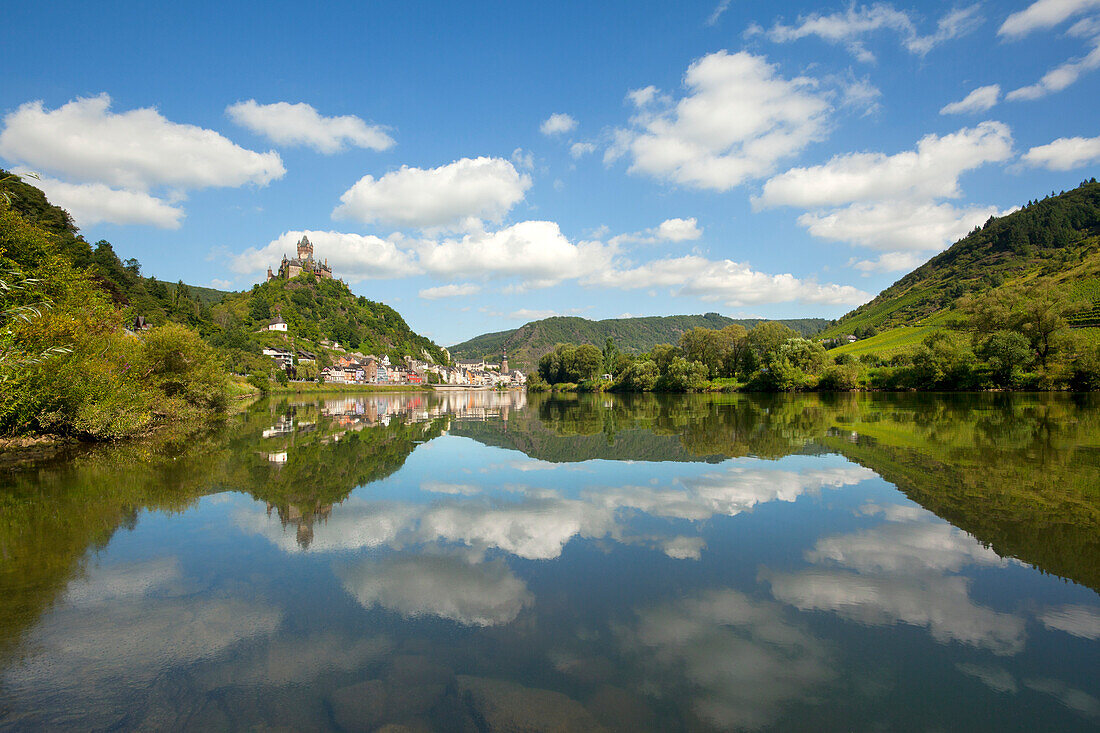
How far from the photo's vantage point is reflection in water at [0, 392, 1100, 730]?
5.02m

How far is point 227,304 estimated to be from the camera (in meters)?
167

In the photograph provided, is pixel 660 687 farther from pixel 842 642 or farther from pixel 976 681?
pixel 976 681

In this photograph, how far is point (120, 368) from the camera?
1006 inches

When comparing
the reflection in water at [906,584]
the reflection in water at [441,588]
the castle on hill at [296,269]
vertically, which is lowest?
the reflection in water at [906,584]

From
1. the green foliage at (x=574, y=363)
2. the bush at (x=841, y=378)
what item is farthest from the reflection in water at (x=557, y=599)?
the green foliage at (x=574, y=363)

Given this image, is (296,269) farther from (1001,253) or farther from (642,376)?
(1001,253)

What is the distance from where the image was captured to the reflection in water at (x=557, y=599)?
16.5ft

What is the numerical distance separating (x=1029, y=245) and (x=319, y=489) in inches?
9037

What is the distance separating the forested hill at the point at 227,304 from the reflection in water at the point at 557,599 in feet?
112

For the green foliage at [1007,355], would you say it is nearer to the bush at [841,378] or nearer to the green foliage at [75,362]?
the bush at [841,378]

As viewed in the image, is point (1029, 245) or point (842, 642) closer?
point (842, 642)

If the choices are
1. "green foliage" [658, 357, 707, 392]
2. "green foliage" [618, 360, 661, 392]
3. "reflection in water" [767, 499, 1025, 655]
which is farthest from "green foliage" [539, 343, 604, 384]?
"reflection in water" [767, 499, 1025, 655]

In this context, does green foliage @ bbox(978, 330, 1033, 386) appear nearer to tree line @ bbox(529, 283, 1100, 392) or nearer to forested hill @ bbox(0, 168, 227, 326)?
tree line @ bbox(529, 283, 1100, 392)

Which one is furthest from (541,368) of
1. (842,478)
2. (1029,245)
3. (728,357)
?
(1029,245)
